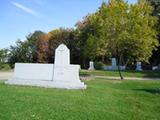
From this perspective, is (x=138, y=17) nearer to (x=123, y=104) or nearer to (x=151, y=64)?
(x=123, y=104)

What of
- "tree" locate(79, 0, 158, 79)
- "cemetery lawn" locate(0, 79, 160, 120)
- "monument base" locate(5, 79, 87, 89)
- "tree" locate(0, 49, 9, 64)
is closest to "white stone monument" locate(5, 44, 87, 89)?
"monument base" locate(5, 79, 87, 89)

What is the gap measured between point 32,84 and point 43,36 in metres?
47.5

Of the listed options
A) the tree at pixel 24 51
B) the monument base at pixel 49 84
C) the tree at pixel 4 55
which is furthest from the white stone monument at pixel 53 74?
the tree at pixel 24 51

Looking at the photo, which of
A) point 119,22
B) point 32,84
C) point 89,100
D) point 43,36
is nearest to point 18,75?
point 32,84

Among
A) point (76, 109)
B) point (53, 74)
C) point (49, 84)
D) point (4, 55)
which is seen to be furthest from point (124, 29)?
point (4, 55)

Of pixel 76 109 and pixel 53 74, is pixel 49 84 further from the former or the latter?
pixel 76 109

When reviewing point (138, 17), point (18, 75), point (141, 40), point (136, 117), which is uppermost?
point (138, 17)

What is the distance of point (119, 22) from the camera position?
28438 mm

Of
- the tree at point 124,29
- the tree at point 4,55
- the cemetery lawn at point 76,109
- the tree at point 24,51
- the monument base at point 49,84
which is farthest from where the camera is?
the tree at point 24,51

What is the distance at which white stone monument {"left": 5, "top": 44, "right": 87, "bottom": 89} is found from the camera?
17.1 metres

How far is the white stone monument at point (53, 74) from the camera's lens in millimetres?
17078

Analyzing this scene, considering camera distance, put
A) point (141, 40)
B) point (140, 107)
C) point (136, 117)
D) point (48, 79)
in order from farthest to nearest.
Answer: point (141, 40), point (48, 79), point (140, 107), point (136, 117)

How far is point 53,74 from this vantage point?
1758cm

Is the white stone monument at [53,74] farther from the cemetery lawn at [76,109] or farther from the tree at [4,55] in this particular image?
the tree at [4,55]
